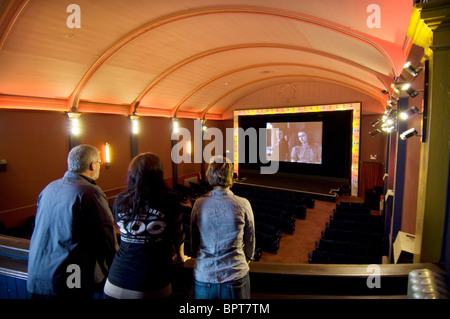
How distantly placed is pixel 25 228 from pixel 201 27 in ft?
27.7

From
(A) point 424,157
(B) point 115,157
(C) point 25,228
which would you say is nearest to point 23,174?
(C) point 25,228

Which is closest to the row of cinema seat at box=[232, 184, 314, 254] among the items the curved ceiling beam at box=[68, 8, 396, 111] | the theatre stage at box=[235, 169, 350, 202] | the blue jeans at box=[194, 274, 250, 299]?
the theatre stage at box=[235, 169, 350, 202]

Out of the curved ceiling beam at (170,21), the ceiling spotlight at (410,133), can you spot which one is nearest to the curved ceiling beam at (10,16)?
the curved ceiling beam at (170,21)

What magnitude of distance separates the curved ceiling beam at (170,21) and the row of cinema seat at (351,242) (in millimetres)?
3905

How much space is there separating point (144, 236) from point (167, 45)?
806 cm

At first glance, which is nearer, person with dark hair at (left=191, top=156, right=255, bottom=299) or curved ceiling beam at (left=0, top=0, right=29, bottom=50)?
Answer: person with dark hair at (left=191, top=156, right=255, bottom=299)

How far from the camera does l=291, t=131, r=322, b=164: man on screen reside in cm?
1476

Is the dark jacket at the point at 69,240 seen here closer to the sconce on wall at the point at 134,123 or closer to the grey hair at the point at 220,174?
the grey hair at the point at 220,174

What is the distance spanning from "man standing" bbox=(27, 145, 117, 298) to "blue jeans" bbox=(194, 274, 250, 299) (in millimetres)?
727

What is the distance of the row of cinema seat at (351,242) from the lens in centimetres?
521

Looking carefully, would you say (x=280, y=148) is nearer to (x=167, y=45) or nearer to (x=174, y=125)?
(x=174, y=125)

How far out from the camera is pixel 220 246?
174cm

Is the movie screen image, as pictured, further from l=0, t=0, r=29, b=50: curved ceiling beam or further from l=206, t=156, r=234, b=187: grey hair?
l=206, t=156, r=234, b=187: grey hair

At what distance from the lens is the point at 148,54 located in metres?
8.59
